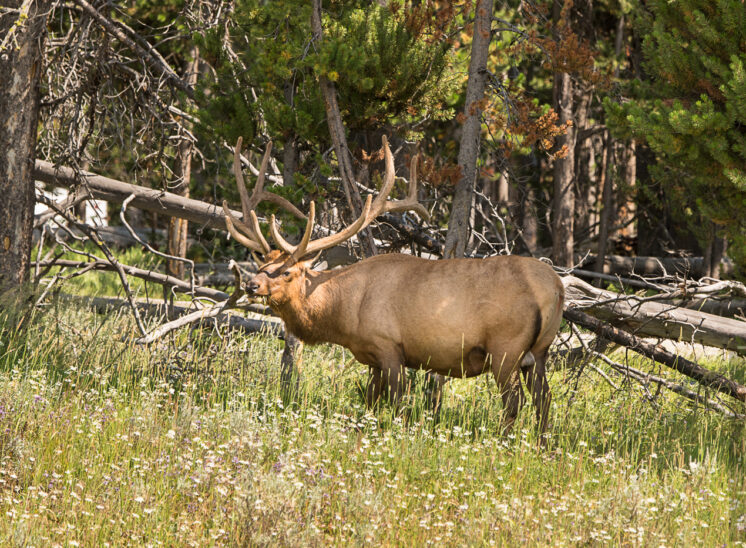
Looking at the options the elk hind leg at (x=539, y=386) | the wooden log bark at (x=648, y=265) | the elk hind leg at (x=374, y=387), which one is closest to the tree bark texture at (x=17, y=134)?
the elk hind leg at (x=374, y=387)

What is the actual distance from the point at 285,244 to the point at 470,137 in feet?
6.41

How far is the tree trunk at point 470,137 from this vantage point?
23.4ft

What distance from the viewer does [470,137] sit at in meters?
7.23

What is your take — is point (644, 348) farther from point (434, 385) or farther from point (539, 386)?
point (434, 385)

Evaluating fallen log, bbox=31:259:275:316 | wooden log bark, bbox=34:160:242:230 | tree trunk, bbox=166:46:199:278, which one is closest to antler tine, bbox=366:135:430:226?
fallen log, bbox=31:259:275:316

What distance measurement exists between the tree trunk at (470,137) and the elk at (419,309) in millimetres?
884

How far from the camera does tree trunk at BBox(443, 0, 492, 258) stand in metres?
7.12

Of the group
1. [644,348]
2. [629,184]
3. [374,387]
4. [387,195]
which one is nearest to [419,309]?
[374,387]

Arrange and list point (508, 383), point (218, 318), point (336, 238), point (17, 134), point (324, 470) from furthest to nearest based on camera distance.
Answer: point (218, 318) < point (17, 134) < point (336, 238) < point (508, 383) < point (324, 470)

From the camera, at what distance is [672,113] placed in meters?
6.80

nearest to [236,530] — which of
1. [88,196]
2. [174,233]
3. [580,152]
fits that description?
[88,196]

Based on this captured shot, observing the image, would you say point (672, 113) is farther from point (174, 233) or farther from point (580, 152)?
point (580, 152)

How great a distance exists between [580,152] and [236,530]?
16231mm

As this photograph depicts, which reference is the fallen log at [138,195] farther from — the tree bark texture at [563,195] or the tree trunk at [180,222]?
the tree bark texture at [563,195]
